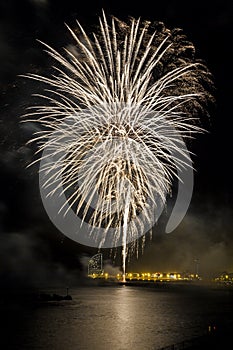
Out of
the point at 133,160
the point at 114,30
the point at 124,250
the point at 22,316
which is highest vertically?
the point at 114,30

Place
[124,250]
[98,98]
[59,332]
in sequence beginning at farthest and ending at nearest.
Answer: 1. [124,250]
2. [59,332]
3. [98,98]

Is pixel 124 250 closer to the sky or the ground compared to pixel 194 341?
closer to the sky

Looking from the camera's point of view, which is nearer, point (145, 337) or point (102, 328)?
point (145, 337)

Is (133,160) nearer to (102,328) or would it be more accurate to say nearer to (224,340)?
(224,340)

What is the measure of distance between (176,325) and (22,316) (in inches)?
656

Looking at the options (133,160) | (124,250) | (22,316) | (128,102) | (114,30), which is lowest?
(22,316)

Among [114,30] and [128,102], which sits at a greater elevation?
[114,30]

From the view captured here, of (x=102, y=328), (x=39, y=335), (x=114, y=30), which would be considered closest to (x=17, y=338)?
(x=39, y=335)

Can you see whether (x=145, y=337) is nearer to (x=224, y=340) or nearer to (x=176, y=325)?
(x=176, y=325)

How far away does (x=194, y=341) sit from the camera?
2006cm

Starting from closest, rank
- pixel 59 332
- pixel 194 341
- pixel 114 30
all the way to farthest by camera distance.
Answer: pixel 194 341
pixel 114 30
pixel 59 332

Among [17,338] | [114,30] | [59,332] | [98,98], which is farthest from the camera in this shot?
[59,332]

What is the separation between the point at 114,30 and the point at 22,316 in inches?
1288

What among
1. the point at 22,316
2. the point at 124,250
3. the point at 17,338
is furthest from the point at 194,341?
the point at 22,316
